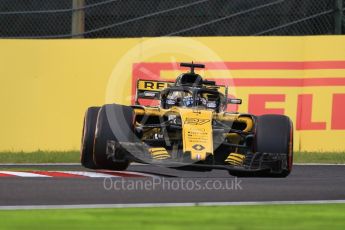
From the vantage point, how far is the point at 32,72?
1523cm

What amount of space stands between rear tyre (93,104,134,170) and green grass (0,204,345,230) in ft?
10.0

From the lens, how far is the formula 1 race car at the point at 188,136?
10.6 meters

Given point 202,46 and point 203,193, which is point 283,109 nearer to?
point 202,46

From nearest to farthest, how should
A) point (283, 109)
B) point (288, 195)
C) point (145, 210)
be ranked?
point (145, 210) < point (288, 195) < point (283, 109)

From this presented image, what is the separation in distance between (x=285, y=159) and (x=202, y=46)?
4.60 m

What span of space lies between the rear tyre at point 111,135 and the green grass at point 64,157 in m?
3.36

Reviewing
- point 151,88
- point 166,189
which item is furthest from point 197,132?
point 166,189

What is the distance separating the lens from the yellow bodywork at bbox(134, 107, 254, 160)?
35.0 feet

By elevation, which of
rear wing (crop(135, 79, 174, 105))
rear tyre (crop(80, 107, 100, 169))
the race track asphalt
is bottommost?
the race track asphalt

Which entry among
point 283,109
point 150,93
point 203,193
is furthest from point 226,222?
point 283,109

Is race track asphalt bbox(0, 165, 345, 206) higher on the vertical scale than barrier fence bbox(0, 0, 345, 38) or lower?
lower

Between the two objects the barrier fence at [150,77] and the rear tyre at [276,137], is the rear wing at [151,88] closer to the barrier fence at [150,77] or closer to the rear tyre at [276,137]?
the rear tyre at [276,137]

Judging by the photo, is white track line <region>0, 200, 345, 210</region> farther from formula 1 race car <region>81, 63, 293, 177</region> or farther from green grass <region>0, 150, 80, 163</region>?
green grass <region>0, 150, 80, 163</region>

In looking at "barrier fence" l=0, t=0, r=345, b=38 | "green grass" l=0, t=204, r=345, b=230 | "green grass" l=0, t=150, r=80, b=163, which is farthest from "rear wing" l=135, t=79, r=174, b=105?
"green grass" l=0, t=204, r=345, b=230
